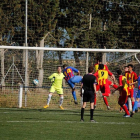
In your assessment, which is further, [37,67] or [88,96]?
[37,67]

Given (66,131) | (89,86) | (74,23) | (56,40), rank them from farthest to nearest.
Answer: (74,23), (56,40), (89,86), (66,131)

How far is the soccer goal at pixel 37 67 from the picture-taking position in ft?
78.0

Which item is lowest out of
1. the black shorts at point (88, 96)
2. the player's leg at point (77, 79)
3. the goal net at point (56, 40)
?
the black shorts at point (88, 96)

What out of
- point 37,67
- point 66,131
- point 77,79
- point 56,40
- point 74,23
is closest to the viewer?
point 66,131

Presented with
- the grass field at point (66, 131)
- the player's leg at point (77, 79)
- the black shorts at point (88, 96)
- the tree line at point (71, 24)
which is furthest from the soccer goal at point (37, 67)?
the grass field at point (66, 131)

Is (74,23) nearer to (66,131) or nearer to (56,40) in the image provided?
(56,40)

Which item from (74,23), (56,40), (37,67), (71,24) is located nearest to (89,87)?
(37,67)

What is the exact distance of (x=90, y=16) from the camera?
30.9 metres

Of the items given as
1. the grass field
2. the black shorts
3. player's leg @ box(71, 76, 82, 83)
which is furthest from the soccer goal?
the grass field

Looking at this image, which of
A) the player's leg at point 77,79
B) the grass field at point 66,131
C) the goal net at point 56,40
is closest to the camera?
the grass field at point 66,131

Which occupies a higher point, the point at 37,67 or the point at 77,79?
the point at 37,67

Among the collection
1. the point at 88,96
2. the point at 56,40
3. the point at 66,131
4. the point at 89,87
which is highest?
the point at 56,40

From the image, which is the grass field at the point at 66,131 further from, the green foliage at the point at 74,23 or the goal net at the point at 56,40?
the green foliage at the point at 74,23

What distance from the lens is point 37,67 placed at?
2434 cm
